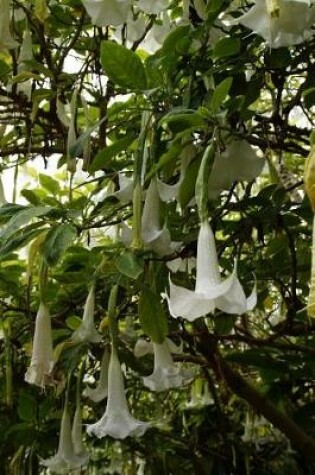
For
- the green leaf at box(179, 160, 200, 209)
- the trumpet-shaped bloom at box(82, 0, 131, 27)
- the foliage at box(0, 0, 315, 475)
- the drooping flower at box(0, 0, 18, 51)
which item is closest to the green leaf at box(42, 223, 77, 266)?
the foliage at box(0, 0, 315, 475)

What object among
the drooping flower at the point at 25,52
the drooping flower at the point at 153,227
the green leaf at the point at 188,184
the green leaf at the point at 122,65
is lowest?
the drooping flower at the point at 153,227

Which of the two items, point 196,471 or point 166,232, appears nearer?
point 166,232

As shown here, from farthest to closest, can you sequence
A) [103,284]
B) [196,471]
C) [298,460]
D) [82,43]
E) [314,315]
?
[298,460] → [196,471] → [82,43] → [103,284] → [314,315]

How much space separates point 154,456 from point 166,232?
1.27 metres

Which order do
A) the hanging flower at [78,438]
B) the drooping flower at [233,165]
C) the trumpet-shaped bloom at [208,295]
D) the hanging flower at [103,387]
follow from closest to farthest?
the trumpet-shaped bloom at [208,295], the drooping flower at [233,165], the hanging flower at [103,387], the hanging flower at [78,438]

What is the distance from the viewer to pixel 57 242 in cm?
78

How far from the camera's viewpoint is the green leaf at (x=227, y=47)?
3.02ft

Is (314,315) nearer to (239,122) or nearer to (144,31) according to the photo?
(239,122)

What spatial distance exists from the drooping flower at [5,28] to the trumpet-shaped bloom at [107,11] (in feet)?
0.67

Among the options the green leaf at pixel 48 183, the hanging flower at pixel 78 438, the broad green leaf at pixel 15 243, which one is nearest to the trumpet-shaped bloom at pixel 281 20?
the broad green leaf at pixel 15 243

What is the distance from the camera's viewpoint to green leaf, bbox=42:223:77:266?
77 centimetres

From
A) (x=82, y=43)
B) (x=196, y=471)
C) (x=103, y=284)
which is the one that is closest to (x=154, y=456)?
(x=196, y=471)

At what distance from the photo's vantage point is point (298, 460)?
1979mm

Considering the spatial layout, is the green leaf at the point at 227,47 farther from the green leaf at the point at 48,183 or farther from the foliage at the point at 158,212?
the green leaf at the point at 48,183
